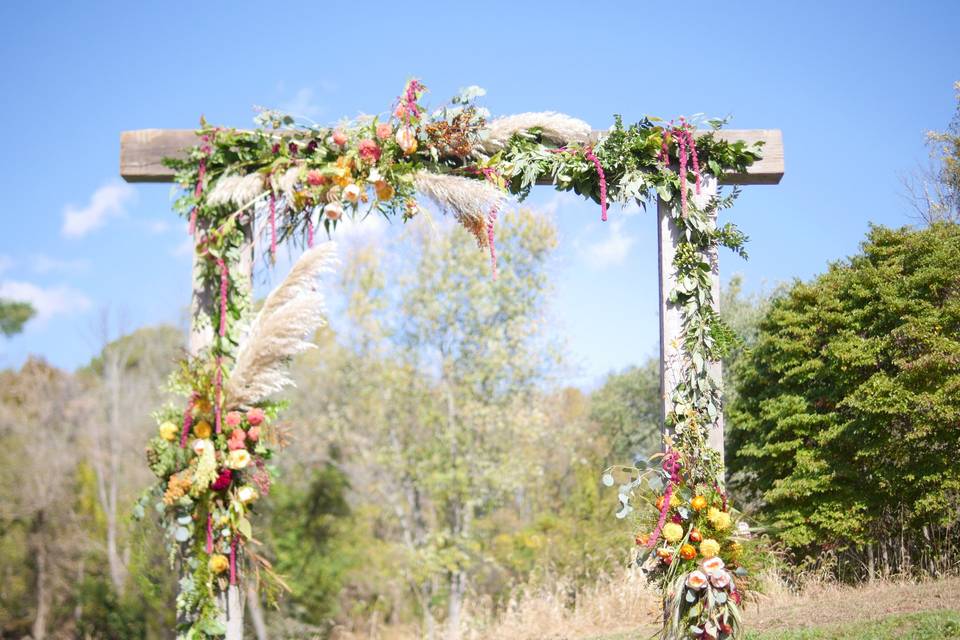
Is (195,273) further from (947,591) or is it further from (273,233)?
(947,591)

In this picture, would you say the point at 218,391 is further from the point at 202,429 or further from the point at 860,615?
the point at 860,615

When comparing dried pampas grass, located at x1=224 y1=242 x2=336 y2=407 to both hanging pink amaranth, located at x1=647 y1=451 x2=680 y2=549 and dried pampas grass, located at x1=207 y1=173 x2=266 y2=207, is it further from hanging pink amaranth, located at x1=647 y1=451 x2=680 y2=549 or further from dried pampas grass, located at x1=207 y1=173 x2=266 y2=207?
hanging pink amaranth, located at x1=647 y1=451 x2=680 y2=549

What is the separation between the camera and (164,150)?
4234 millimetres

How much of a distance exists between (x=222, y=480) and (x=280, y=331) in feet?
2.71

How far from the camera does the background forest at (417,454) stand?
37.6ft

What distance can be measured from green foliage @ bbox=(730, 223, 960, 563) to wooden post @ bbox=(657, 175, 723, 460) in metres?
5.02

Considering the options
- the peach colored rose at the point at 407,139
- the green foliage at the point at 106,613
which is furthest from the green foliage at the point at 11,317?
the peach colored rose at the point at 407,139

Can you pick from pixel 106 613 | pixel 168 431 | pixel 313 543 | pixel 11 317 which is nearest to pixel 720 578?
pixel 168 431

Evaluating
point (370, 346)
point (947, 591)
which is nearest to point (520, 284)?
point (370, 346)

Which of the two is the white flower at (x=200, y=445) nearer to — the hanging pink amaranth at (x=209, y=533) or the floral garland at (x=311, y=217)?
the floral garland at (x=311, y=217)

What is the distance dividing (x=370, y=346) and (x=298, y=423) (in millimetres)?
3032

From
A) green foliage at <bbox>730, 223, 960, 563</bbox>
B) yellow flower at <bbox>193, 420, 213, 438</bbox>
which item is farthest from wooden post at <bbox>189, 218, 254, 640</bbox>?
green foliage at <bbox>730, 223, 960, 563</bbox>

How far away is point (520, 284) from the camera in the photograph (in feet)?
49.5

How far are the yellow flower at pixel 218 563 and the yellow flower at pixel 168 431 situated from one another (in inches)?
24.9
